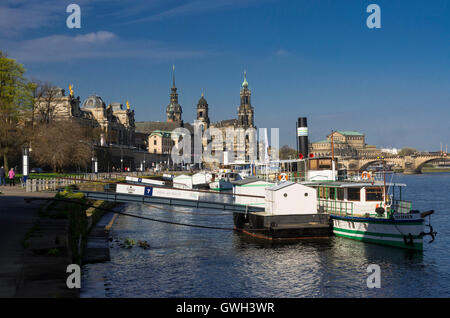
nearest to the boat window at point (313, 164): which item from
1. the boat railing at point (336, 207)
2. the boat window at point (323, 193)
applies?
the boat window at point (323, 193)

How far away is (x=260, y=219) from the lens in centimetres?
3434

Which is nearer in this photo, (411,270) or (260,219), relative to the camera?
(411,270)

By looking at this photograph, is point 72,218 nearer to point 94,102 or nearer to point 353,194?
point 353,194

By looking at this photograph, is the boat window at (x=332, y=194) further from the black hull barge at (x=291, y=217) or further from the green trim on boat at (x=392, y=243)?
the green trim on boat at (x=392, y=243)

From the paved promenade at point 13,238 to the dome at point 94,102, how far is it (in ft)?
449

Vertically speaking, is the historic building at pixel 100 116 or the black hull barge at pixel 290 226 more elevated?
the historic building at pixel 100 116

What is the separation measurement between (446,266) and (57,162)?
61.7 meters

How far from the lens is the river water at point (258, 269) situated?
71.2 ft

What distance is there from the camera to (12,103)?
7344 cm

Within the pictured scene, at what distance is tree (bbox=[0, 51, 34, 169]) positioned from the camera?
2586 inches

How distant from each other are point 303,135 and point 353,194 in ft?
41.7
